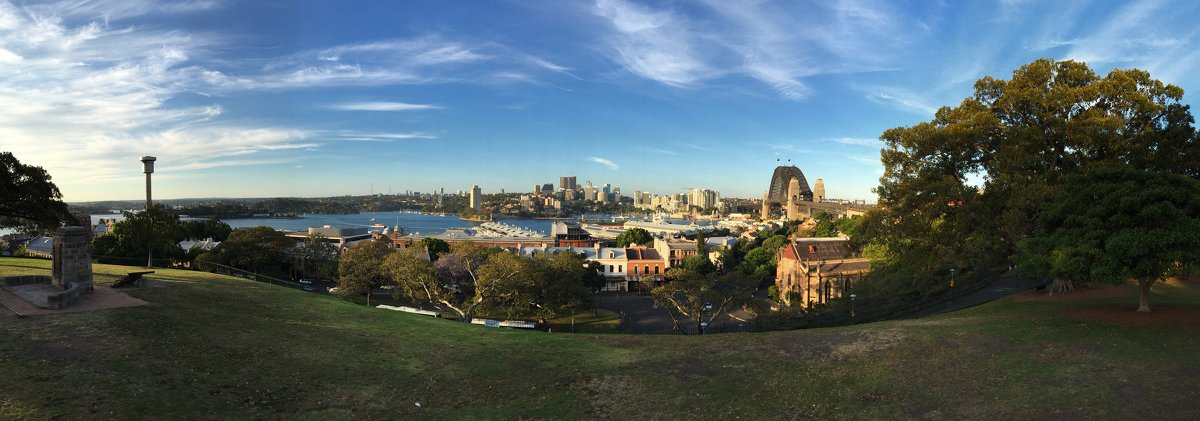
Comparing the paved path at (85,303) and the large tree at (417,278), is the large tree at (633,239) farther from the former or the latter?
the paved path at (85,303)

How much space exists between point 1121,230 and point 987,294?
1280cm

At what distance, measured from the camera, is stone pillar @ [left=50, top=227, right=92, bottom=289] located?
1664 centimetres

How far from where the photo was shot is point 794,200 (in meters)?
176

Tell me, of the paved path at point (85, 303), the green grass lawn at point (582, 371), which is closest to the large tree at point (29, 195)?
the paved path at point (85, 303)

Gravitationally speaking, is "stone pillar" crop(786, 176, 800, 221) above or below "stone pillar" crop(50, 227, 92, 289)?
above

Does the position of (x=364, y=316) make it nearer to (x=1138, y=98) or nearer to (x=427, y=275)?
(x=427, y=275)

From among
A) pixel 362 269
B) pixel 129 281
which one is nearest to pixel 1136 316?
pixel 129 281

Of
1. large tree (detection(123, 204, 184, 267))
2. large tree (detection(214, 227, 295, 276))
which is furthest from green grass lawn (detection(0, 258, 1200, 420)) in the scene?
large tree (detection(214, 227, 295, 276))

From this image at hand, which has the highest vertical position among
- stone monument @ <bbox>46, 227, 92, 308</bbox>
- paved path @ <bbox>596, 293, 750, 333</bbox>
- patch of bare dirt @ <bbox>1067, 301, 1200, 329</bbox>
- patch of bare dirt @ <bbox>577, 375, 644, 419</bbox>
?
stone monument @ <bbox>46, 227, 92, 308</bbox>

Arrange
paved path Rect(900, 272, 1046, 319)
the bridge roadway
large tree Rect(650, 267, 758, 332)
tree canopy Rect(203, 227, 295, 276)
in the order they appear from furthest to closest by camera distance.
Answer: the bridge roadway → tree canopy Rect(203, 227, 295, 276) → large tree Rect(650, 267, 758, 332) → paved path Rect(900, 272, 1046, 319)

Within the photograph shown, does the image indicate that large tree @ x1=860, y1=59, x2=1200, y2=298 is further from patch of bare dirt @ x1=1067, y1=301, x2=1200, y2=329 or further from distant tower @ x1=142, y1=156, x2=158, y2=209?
distant tower @ x1=142, y1=156, x2=158, y2=209

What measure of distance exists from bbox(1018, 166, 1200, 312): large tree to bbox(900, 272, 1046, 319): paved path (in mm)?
7575

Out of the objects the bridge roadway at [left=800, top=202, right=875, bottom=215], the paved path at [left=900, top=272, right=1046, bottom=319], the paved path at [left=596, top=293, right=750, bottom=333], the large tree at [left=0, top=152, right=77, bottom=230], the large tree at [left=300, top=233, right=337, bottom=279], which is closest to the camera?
the large tree at [left=0, top=152, right=77, bottom=230]

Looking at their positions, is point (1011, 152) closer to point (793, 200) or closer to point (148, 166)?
point (148, 166)
